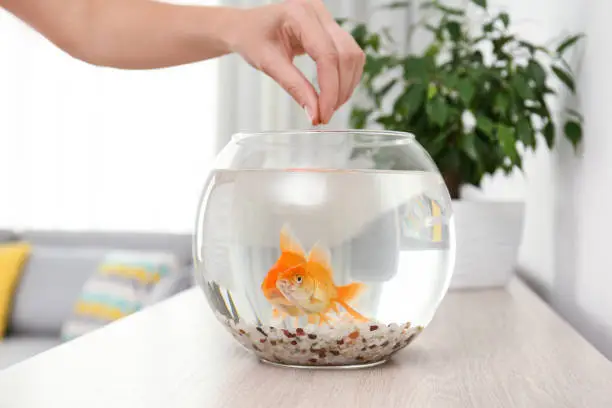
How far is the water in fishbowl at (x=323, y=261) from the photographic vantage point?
24.1 inches

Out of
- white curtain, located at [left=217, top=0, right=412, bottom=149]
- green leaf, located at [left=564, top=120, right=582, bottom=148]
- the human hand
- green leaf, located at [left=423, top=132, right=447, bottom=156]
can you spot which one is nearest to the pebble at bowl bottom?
the human hand

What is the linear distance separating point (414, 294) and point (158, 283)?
229 cm

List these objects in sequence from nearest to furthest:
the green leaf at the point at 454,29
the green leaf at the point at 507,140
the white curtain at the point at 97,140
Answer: the green leaf at the point at 507,140
the green leaf at the point at 454,29
the white curtain at the point at 97,140

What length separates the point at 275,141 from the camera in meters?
0.67

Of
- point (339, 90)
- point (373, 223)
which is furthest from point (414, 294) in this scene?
point (339, 90)

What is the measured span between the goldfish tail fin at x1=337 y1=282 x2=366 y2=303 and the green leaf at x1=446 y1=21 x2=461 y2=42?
911mm

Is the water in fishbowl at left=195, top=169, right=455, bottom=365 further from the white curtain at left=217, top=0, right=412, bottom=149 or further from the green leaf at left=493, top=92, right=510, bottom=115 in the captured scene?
the white curtain at left=217, top=0, right=412, bottom=149

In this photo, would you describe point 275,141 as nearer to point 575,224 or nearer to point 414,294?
point 414,294

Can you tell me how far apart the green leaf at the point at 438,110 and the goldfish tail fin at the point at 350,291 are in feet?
2.26

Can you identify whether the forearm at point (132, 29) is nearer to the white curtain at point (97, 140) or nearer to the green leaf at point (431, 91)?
the green leaf at point (431, 91)

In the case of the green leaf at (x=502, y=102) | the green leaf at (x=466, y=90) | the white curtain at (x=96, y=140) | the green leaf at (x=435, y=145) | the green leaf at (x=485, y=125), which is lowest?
the white curtain at (x=96, y=140)

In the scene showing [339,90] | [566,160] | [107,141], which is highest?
[339,90]

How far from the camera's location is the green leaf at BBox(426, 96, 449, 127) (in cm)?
126

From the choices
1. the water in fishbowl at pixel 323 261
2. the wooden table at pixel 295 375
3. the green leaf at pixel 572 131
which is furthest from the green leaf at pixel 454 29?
the water in fishbowl at pixel 323 261
